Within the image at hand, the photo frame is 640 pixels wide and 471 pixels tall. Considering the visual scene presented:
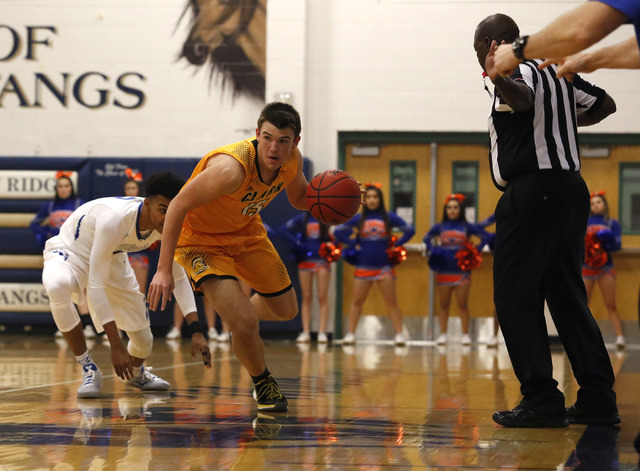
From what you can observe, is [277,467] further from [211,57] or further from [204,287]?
[211,57]

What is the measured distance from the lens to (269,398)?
4523mm

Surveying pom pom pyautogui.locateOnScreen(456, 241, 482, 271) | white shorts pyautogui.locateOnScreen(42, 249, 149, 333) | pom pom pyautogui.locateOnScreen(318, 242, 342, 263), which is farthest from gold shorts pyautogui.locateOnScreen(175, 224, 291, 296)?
pom pom pyautogui.locateOnScreen(456, 241, 482, 271)

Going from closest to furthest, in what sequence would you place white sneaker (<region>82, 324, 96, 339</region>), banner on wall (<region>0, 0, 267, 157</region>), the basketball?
the basketball
white sneaker (<region>82, 324, 96, 339</region>)
banner on wall (<region>0, 0, 267, 157</region>)

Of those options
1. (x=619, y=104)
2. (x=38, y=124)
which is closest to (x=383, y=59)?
(x=619, y=104)

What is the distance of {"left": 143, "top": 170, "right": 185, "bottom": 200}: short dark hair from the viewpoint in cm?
494

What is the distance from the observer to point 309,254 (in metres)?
10.6

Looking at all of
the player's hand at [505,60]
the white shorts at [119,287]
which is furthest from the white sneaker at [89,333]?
the player's hand at [505,60]

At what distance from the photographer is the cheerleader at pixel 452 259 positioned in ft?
34.5

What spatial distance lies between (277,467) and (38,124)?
9.58 m

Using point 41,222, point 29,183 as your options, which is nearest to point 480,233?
point 41,222

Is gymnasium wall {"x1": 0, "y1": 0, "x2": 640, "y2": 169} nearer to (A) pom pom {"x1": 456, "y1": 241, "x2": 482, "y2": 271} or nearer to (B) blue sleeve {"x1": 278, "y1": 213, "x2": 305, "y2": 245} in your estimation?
(B) blue sleeve {"x1": 278, "y1": 213, "x2": 305, "y2": 245}

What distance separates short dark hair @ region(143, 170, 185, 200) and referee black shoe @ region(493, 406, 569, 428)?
7.38 feet

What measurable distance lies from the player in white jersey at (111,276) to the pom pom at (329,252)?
4977mm

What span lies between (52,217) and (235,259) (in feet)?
21.8
